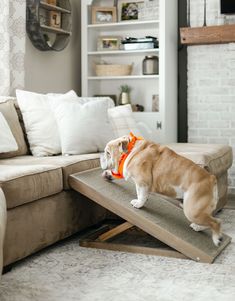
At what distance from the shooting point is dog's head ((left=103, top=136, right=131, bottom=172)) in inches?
120

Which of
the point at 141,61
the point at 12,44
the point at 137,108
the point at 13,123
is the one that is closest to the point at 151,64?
the point at 141,61

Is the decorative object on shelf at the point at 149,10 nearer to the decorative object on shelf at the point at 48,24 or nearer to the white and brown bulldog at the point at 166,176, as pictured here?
the decorative object on shelf at the point at 48,24

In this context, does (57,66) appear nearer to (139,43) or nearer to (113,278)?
(139,43)

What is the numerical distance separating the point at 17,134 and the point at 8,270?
1.24 meters

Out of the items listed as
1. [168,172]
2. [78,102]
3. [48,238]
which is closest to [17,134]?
[78,102]

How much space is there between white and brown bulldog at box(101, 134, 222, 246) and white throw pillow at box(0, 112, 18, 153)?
0.65 metres

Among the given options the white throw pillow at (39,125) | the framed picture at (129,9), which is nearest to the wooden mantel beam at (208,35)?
the framed picture at (129,9)

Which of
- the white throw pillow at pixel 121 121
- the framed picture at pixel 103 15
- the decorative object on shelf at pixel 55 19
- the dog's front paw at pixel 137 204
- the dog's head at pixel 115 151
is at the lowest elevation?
the dog's front paw at pixel 137 204

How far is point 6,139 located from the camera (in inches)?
132

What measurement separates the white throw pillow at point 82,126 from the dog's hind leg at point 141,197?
2.81ft

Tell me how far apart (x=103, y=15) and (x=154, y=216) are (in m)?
3.04

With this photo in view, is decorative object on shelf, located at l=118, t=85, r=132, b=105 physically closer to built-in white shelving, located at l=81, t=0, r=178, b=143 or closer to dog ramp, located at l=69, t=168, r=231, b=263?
built-in white shelving, located at l=81, t=0, r=178, b=143

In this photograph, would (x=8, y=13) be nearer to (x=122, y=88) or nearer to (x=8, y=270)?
(x=122, y=88)

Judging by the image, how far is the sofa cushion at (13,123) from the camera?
362 centimetres
